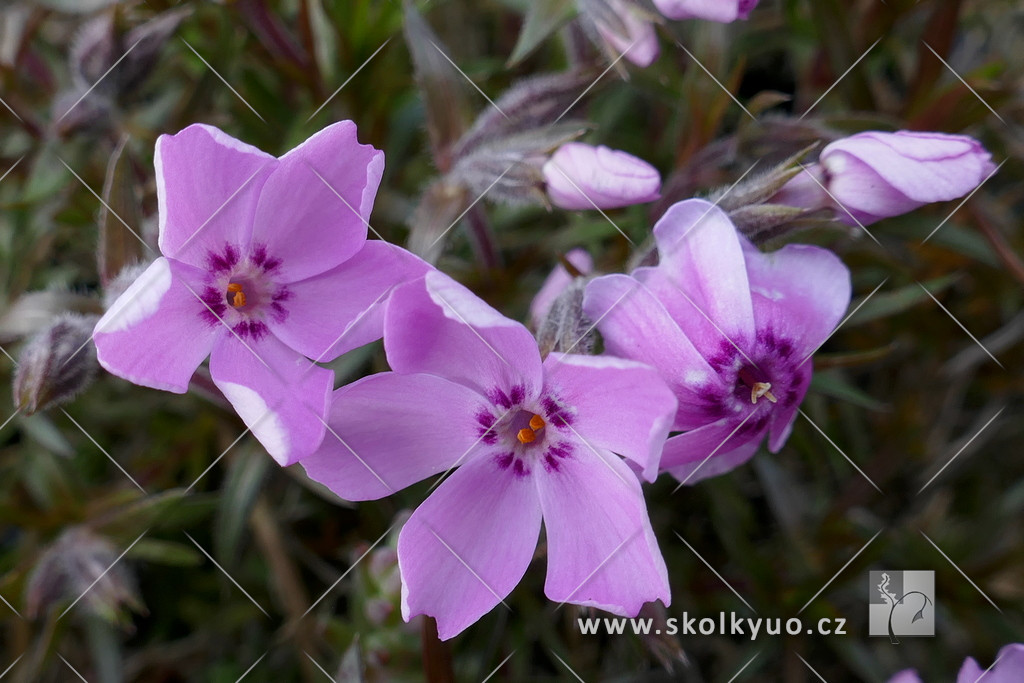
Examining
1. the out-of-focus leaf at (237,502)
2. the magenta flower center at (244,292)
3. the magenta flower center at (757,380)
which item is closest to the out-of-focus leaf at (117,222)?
the magenta flower center at (244,292)

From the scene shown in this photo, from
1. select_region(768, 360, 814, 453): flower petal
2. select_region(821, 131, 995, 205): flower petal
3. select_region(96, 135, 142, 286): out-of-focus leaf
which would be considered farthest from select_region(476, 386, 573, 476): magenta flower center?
select_region(96, 135, 142, 286): out-of-focus leaf

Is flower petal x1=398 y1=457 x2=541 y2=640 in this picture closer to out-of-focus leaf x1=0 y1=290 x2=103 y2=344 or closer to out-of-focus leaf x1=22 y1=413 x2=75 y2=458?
out-of-focus leaf x1=0 y1=290 x2=103 y2=344

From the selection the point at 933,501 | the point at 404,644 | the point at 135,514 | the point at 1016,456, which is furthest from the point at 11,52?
the point at 1016,456

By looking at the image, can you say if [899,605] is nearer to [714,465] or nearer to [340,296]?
[714,465]

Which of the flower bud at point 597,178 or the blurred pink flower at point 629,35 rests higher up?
the blurred pink flower at point 629,35

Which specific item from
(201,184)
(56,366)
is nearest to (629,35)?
(201,184)

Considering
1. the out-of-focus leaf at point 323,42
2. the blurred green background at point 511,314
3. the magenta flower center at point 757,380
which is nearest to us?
the magenta flower center at point 757,380

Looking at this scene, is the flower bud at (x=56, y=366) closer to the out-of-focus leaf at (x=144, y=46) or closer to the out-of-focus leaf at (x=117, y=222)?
the out-of-focus leaf at (x=117, y=222)
